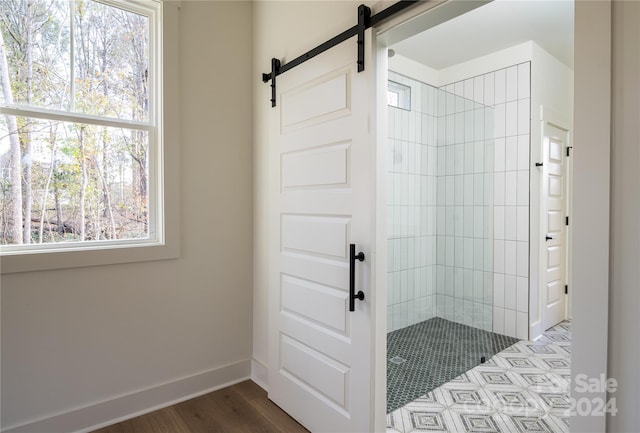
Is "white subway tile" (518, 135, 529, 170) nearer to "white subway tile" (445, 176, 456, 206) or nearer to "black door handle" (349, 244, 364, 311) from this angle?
"white subway tile" (445, 176, 456, 206)

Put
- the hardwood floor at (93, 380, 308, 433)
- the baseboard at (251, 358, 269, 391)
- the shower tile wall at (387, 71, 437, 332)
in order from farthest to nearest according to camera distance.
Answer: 1. the shower tile wall at (387, 71, 437, 332)
2. the baseboard at (251, 358, 269, 391)
3. the hardwood floor at (93, 380, 308, 433)

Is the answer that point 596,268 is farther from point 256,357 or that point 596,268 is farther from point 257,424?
point 256,357

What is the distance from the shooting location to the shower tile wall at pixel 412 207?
3299 mm

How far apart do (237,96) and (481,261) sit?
107 inches

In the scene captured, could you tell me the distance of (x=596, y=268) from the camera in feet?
3.55

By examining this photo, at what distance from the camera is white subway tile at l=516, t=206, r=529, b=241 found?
3439mm

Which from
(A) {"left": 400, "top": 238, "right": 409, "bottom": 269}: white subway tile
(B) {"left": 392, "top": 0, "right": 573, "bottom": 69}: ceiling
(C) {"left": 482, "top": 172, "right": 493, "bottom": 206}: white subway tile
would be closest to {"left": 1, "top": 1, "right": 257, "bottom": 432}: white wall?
(A) {"left": 400, "top": 238, "right": 409, "bottom": 269}: white subway tile

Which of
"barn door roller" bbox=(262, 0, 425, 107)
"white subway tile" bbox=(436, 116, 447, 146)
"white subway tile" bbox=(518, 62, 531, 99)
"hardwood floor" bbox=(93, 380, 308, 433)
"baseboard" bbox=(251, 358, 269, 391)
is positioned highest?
"white subway tile" bbox=(518, 62, 531, 99)

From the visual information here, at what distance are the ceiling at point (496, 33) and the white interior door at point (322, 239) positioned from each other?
154 cm

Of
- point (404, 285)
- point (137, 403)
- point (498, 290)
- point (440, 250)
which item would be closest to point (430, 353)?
point (404, 285)

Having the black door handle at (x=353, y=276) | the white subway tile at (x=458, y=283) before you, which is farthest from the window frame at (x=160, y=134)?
the white subway tile at (x=458, y=283)

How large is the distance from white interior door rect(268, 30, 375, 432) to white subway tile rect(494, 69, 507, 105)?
250cm

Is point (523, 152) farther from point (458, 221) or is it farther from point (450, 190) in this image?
point (458, 221)

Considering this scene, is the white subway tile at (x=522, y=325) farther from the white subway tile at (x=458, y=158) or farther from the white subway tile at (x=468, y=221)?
the white subway tile at (x=458, y=158)
